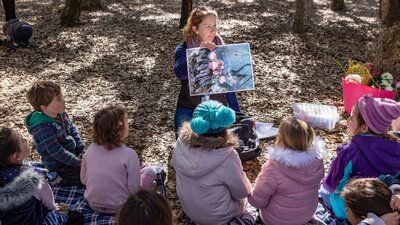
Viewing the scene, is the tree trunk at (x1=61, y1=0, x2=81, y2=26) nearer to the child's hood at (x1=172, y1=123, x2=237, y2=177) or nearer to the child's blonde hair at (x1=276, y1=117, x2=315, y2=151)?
the child's hood at (x1=172, y1=123, x2=237, y2=177)

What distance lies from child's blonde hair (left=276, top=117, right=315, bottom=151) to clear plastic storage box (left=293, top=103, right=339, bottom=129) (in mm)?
2071

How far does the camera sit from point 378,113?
3127 mm

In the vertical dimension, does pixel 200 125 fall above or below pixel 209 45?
below

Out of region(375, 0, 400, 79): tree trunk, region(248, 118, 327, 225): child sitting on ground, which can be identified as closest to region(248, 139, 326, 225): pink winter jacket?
region(248, 118, 327, 225): child sitting on ground

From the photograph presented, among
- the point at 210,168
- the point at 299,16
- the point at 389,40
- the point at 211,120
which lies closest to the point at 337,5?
the point at 299,16

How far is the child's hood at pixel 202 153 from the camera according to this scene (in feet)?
9.95

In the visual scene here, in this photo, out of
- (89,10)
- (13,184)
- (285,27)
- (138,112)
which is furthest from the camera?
(89,10)

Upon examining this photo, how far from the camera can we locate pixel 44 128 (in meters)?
3.64

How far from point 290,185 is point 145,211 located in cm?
132

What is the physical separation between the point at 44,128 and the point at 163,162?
1335 millimetres

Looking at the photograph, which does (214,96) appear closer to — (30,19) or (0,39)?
(0,39)

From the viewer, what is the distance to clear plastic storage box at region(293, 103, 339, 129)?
5020 mm

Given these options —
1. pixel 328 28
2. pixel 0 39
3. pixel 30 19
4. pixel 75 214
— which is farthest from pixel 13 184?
pixel 30 19

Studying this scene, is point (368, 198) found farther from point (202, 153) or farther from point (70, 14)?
point (70, 14)
